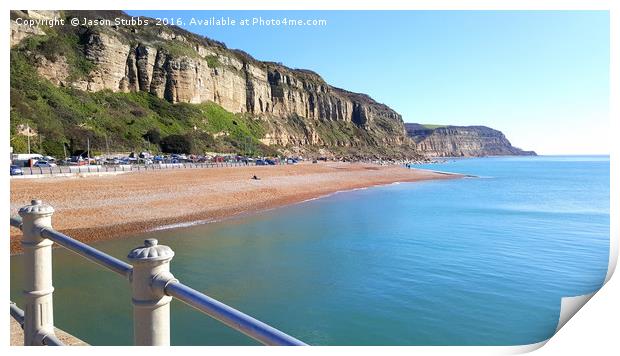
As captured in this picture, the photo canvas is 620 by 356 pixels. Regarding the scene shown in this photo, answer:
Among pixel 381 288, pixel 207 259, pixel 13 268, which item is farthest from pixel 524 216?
pixel 13 268

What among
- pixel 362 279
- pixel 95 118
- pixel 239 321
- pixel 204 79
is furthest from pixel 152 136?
pixel 239 321

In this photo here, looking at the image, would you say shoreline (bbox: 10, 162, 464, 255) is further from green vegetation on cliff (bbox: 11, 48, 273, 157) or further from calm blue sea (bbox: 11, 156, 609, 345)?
green vegetation on cliff (bbox: 11, 48, 273, 157)

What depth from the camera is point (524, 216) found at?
80.5 ft

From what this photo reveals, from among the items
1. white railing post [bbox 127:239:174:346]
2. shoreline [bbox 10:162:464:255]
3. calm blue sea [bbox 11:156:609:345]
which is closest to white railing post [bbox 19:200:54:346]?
white railing post [bbox 127:239:174:346]

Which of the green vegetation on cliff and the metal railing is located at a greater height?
the green vegetation on cliff

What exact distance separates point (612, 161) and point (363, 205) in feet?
75.5

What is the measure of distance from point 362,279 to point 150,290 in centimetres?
954

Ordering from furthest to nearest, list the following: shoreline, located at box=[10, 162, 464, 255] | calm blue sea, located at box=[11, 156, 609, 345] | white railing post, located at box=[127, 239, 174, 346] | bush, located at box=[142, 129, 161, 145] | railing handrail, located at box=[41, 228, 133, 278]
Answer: bush, located at box=[142, 129, 161, 145] < shoreline, located at box=[10, 162, 464, 255] < calm blue sea, located at box=[11, 156, 609, 345] < railing handrail, located at box=[41, 228, 133, 278] < white railing post, located at box=[127, 239, 174, 346]

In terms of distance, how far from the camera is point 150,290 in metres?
2.02

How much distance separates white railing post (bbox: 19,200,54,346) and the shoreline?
1002cm

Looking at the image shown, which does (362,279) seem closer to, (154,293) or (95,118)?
(154,293)

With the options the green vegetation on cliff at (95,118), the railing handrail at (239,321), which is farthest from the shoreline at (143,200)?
the green vegetation on cliff at (95,118)

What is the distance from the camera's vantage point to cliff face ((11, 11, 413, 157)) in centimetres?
4634

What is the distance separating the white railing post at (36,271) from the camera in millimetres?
3049
